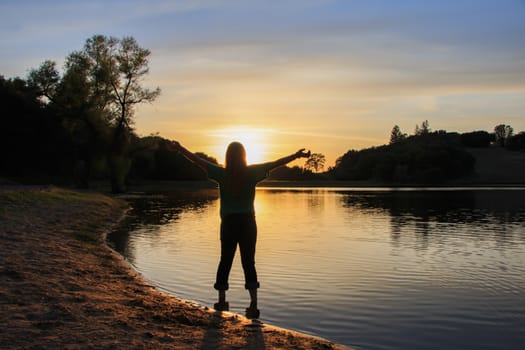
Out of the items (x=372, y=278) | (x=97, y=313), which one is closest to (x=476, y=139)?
(x=372, y=278)

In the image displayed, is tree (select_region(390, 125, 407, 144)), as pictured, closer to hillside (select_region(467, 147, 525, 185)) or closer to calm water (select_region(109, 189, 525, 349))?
hillside (select_region(467, 147, 525, 185))

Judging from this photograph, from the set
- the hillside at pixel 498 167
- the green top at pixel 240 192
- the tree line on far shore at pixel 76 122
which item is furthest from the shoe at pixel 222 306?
the hillside at pixel 498 167

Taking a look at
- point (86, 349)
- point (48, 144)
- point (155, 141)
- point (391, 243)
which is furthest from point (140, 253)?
point (48, 144)

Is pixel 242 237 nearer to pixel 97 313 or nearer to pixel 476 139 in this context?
pixel 97 313

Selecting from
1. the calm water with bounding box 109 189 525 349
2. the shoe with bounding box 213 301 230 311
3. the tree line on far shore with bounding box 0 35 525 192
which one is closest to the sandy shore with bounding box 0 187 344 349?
the shoe with bounding box 213 301 230 311

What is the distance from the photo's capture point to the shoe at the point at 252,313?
7.16 metres

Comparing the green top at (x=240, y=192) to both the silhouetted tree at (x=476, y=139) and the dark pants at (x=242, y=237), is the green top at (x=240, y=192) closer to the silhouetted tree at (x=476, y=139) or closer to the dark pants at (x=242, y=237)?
the dark pants at (x=242, y=237)

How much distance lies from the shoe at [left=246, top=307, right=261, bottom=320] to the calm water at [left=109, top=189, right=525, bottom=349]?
0.45 feet

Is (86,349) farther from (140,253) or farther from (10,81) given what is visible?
(10,81)

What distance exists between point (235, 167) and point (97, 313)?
2623mm

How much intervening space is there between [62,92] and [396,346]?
4932 cm

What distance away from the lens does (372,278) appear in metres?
10.1

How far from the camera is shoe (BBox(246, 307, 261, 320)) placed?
23.5 ft

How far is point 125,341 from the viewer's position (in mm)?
5414
